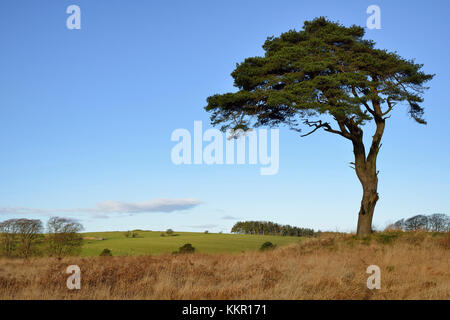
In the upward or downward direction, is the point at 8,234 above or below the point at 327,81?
below

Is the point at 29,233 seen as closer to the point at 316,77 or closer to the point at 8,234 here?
the point at 8,234

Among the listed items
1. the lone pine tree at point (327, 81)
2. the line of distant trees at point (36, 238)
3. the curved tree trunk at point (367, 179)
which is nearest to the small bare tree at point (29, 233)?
the line of distant trees at point (36, 238)

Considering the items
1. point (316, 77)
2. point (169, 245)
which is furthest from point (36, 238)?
point (316, 77)

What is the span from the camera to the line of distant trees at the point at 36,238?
31592mm

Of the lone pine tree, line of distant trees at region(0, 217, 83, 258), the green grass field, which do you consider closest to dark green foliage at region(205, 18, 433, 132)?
the lone pine tree

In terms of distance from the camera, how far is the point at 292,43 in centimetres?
2394

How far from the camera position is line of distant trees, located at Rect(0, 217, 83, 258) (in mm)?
31592

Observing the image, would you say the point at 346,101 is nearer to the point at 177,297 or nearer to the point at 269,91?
the point at 269,91

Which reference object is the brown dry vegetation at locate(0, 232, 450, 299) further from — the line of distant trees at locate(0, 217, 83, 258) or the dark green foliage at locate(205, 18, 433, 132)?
the line of distant trees at locate(0, 217, 83, 258)

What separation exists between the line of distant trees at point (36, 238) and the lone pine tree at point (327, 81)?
19.1 meters

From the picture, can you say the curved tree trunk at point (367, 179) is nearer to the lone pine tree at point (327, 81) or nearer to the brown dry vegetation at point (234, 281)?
the lone pine tree at point (327, 81)

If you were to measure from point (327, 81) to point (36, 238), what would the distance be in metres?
28.3

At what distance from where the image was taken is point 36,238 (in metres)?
32.5
